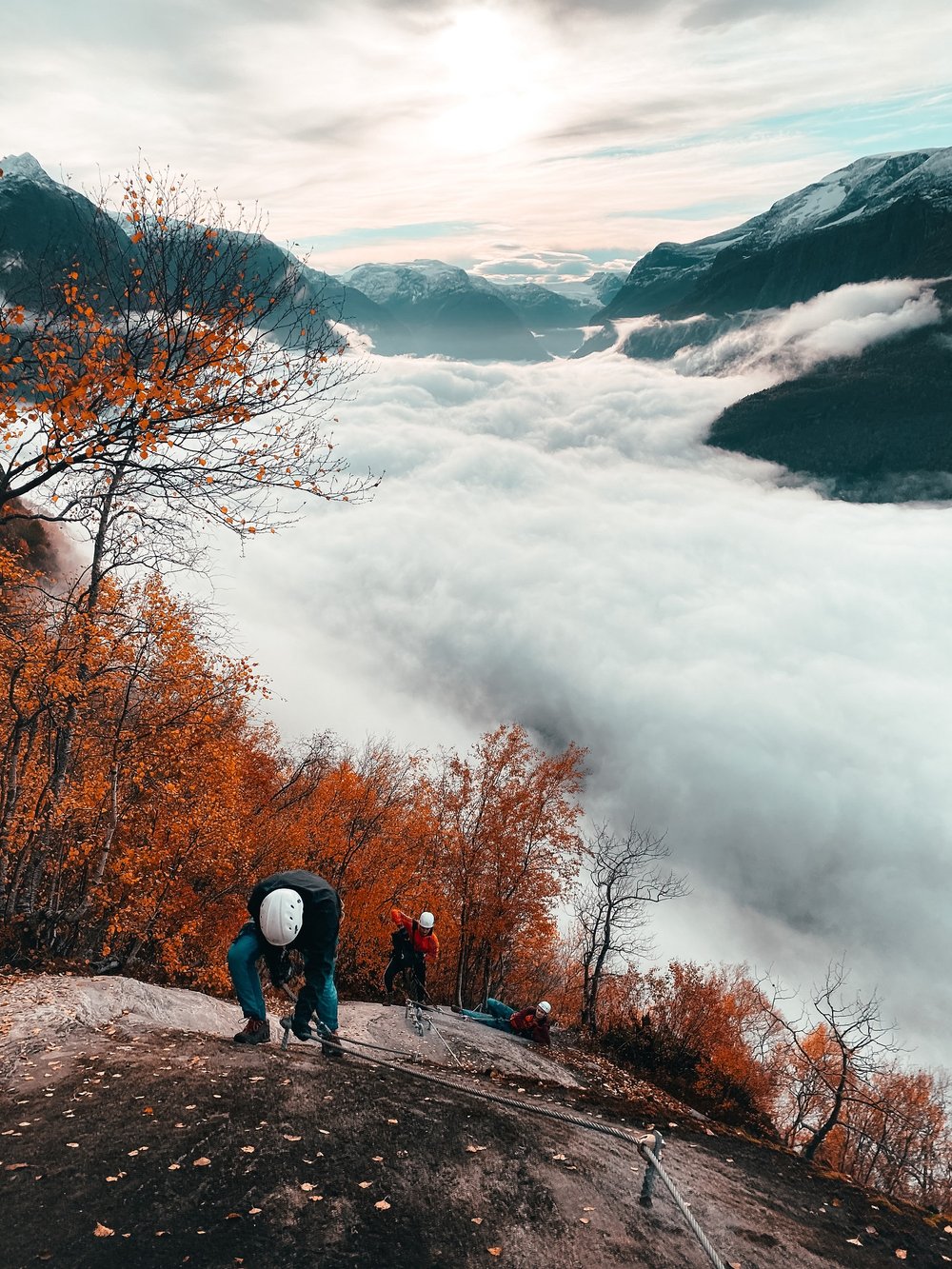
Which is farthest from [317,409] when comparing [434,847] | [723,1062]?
[723,1062]

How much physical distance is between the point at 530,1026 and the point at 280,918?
16.4 meters

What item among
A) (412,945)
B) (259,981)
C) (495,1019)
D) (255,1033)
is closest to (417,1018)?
(412,945)

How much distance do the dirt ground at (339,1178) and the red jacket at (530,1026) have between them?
1126 cm

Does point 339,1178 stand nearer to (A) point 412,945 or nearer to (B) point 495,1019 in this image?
(A) point 412,945

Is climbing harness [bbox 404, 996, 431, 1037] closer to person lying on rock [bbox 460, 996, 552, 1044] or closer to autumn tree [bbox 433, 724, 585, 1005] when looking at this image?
person lying on rock [bbox 460, 996, 552, 1044]

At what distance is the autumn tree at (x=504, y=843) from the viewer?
38125 millimetres

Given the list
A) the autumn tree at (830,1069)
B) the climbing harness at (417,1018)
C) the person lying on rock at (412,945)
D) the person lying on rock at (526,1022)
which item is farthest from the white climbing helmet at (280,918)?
the person lying on rock at (526,1022)

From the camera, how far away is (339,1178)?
663cm

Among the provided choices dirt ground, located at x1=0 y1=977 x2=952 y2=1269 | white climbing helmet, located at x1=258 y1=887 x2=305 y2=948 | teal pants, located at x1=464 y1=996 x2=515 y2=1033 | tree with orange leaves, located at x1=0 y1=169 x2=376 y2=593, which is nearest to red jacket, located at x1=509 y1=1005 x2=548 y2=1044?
teal pants, located at x1=464 y1=996 x2=515 y2=1033

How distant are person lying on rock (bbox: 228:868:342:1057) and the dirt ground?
0.97 meters

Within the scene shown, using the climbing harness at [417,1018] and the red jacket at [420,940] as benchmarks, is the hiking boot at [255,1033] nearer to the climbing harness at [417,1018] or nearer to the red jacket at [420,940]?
the red jacket at [420,940]

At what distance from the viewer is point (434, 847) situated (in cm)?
4409

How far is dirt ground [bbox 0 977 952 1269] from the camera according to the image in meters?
5.70

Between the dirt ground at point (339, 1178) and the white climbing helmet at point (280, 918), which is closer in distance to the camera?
the dirt ground at point (339, 1178)
